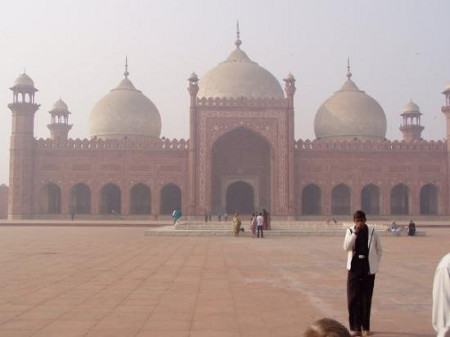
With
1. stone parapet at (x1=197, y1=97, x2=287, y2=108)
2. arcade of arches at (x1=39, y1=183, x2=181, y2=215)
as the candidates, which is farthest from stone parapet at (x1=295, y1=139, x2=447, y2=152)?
arcade of arches at (x1=39, y1=183, x2=181, y2=215)

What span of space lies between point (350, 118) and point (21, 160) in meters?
15.6

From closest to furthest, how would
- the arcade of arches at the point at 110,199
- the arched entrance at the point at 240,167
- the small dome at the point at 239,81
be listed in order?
the arched entrance at the point at 240,167 < the arcade of arches at the point at 110,199 < the small dome at the point at 239,81

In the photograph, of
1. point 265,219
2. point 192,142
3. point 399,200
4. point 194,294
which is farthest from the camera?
point 399,200

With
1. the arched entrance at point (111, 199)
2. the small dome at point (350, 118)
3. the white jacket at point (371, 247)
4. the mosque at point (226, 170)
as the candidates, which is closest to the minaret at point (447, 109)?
the mosque at point (226, 170)

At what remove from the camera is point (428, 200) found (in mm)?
26766

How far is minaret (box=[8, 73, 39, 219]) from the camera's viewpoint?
81.3 feet

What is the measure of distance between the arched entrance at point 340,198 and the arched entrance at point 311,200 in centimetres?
69

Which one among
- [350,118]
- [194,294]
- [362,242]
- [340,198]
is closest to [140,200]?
[340,198]

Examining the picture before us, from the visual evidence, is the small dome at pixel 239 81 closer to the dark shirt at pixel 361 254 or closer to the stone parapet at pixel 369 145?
the stone parapet at pixel 369 145

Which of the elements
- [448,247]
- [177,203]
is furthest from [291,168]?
[448,247]

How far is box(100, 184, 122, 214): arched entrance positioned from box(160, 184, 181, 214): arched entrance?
2.02m

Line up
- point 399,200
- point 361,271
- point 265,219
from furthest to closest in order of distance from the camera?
1. point 399,200
2. point 265,219
3. point 361,271

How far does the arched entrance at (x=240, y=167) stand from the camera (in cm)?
2566

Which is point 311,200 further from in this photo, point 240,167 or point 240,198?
point 240,167
